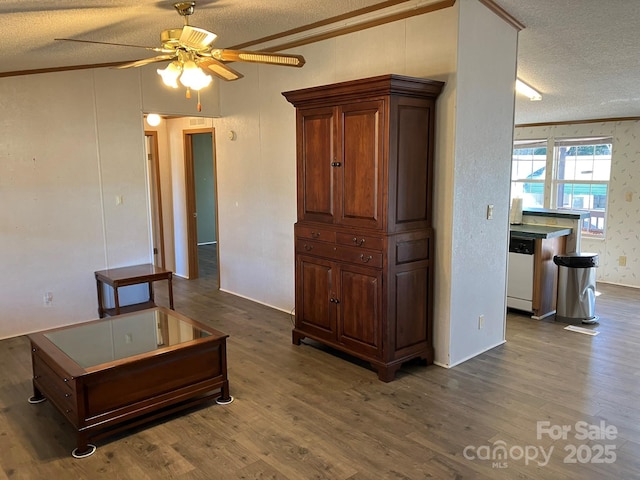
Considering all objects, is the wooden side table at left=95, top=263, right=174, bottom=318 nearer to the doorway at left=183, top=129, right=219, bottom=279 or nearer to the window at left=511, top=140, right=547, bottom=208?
the doorway at left=183, top=129, right=219, bottom=279

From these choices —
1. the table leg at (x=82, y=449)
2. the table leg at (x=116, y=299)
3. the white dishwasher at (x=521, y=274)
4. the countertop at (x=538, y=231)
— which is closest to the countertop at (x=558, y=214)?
the countertop at (x=538, y=231)

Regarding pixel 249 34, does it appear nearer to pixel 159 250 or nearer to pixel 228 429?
pixel 228 429

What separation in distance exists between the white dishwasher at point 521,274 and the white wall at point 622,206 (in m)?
2.46

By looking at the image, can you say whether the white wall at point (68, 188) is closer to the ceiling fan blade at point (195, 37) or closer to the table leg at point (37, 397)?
the table leg at point (37, 397)

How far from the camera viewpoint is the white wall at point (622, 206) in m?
6.59

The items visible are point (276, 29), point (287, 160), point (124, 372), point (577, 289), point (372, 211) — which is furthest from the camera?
point (287, 160)

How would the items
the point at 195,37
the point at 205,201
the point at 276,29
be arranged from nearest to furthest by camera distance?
1. the point at 195,37
2. the point at 276,29
3. the point at 205,201

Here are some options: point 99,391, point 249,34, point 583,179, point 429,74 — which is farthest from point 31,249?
point 583,179

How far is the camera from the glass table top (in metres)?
2.99

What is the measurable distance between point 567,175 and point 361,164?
5.09m

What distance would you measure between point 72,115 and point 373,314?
11.2 feet

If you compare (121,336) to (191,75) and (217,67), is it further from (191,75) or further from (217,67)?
(217,67)

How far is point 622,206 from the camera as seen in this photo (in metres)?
6.76

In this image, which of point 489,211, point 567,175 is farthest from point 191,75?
point 567,175
